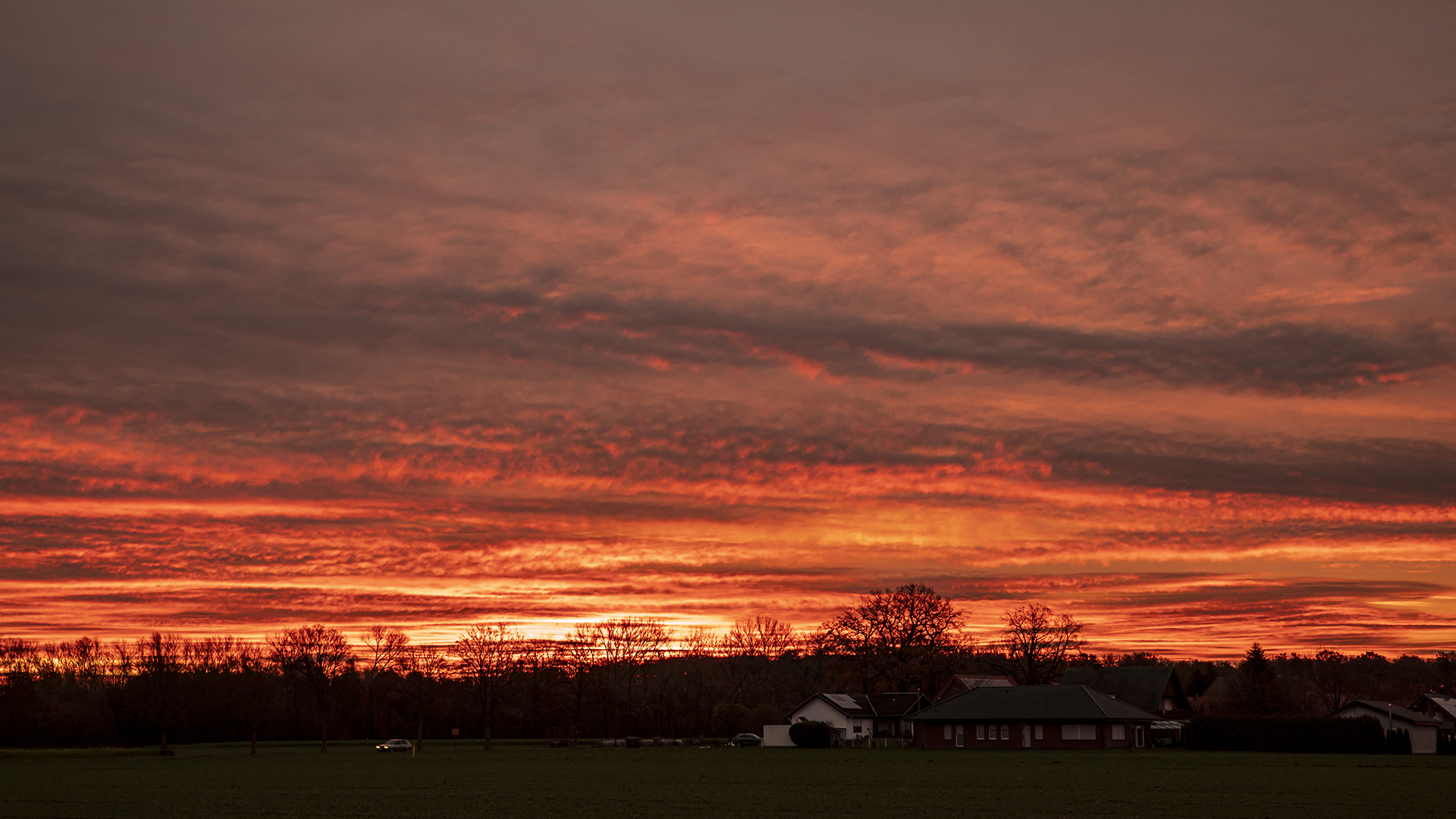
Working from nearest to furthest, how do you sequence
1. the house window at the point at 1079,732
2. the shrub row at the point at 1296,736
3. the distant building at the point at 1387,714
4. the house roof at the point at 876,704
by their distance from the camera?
the shrub row at the point at 1296,736
the house window at the point at 1079,732
the distant building at the point at 1387,714
the house roof at the point at 876,704

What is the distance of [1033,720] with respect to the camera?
85.9m

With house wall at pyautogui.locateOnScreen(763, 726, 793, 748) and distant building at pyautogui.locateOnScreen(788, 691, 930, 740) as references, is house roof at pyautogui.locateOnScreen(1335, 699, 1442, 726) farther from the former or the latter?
house wall at pyautogui.locateOnScreen(763, 726, 793, 748)

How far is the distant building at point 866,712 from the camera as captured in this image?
102 metres

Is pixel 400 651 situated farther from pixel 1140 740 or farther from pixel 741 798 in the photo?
pixel 741 798

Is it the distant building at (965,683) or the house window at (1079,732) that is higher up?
the distant building at (965,683)

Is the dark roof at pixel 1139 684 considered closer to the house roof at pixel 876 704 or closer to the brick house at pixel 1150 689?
the brick house at pixel 1150 689

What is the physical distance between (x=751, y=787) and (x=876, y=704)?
2658 inches

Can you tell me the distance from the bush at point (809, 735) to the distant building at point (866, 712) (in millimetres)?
5300

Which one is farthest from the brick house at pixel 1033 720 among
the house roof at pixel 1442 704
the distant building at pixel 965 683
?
the house roof at pixel 1442 704

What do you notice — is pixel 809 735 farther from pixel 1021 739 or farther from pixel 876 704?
pixel 1021 739

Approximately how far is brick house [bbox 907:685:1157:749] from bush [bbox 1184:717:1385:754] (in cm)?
531

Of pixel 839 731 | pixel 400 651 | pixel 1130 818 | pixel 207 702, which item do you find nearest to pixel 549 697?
pixel 400 651

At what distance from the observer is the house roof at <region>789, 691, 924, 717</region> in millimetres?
102500

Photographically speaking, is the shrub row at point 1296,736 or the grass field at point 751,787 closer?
the grass field at point 751,787
